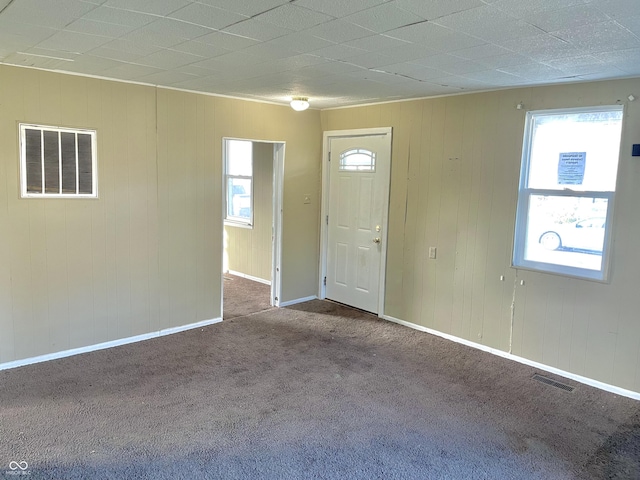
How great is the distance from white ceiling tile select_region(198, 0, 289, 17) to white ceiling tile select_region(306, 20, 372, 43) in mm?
340

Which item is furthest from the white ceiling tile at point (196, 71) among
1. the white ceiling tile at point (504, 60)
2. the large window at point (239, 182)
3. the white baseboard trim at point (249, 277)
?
the white baseboard trim at point (249, 277)

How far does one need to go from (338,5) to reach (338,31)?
37 cm

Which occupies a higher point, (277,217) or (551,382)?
(277,217)

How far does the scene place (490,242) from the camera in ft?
14.0

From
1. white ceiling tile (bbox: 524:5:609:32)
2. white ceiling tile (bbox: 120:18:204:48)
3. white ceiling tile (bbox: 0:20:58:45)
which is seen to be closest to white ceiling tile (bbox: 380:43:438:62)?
white ceiling tile (bbox: 524:5:609:32)

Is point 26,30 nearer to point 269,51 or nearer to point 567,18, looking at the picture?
point 269,51

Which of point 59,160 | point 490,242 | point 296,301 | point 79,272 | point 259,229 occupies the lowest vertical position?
point 296,301

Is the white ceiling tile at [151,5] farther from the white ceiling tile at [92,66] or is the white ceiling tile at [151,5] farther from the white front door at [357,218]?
the white front door at [357,218]

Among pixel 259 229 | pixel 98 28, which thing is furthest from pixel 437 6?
pixel 259 229

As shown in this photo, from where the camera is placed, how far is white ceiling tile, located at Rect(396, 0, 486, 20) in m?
2.02

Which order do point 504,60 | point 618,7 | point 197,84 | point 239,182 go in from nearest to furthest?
point 618,7 → point 504,60 → point 197,84 → point 239,182

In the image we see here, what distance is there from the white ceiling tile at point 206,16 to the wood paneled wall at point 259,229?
3966 mm

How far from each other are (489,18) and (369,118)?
307 cm

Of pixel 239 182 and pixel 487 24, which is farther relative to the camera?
pixel 239 182
